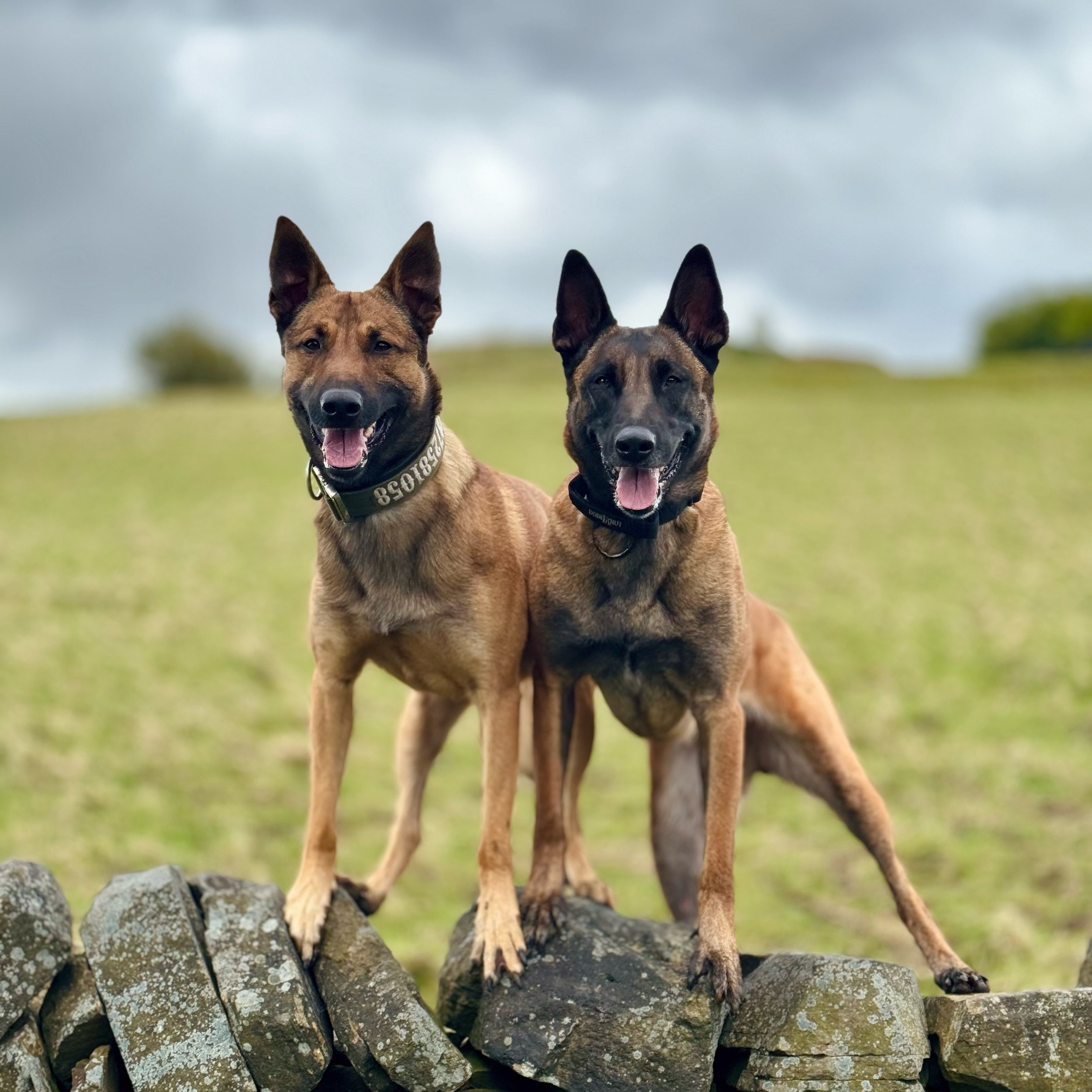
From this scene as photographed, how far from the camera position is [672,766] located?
19.2 ft

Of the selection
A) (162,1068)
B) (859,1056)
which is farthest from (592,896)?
(162,1068)

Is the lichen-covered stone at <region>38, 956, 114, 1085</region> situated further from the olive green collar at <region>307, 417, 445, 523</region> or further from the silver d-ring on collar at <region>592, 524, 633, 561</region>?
the silver d-ring on collar at <region>592, 524, 633, 561</region>

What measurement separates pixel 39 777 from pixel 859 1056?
945 cm

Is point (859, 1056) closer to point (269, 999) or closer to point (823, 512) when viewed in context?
point (269, 999)

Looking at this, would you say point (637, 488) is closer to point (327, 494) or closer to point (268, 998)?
point (327, 494)

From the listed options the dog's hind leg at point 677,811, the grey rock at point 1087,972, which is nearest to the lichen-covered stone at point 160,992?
the dog's hind leg at point 677,811

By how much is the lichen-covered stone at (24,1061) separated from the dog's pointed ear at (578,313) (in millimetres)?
3286

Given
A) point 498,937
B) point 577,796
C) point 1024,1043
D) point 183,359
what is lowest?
point 1024,1043

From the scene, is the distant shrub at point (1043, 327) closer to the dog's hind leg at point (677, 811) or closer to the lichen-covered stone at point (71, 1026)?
the dog's hind leg at point (677, 811)

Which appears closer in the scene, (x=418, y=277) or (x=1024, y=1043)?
(x=1024, y=1043)

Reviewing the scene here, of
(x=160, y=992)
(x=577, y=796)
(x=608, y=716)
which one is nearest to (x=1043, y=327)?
(x=608, y=716)

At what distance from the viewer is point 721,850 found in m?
4.49

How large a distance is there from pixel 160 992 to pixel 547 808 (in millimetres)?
1625

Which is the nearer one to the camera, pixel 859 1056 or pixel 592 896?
pixel 859 1056
